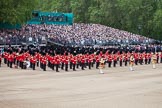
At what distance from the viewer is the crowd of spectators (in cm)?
5162

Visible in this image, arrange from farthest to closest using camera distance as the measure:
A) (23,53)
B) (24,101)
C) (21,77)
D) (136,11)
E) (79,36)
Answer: (136,11) → (79,36) → (23,53) → (21,77) → (24,101)

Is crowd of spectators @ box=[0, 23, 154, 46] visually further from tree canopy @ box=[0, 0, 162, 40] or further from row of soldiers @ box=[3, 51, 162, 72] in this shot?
row of soldiers @ box=[3, 51, 162, 72]

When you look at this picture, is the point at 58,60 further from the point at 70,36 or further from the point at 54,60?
the point at 70,36

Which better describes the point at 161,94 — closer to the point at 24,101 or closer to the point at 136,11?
the point at 24,101

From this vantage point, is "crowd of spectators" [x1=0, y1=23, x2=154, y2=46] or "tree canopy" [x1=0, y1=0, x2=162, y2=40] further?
"tree canopy" [x1=0, y1=0, x2=162, y2=40]

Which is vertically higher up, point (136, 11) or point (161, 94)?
point (136, 11)

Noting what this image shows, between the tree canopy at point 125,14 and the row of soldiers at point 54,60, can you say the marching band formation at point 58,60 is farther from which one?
the tree canopy at point 125,14

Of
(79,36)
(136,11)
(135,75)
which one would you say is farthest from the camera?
(136,11)

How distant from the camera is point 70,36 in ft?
192

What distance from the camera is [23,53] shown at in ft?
116

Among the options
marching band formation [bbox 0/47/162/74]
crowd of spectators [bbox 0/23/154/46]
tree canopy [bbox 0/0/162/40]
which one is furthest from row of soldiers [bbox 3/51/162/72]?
tree canopy [bbox 0/0/162/40]

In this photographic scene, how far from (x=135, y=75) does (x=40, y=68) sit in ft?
24.2

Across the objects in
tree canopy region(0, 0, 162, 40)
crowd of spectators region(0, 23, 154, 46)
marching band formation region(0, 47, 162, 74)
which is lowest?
marching band formation region(0, 47, 162, 74)

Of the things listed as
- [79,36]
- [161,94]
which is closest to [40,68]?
[161,94]
